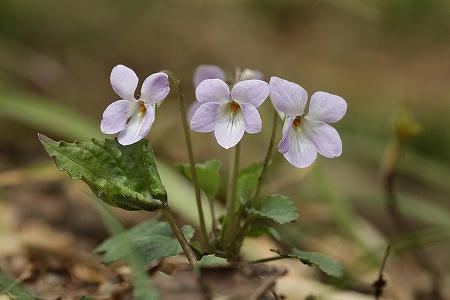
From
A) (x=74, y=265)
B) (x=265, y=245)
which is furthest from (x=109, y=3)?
(x=74, y=265)

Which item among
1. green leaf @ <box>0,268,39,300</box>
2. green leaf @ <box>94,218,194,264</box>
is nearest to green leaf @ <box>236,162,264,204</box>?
green leaf @ <box>94,218,194,264</box>

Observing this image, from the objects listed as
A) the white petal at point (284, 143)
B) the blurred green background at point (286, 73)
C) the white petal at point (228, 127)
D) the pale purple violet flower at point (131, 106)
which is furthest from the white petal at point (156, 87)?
the blurred green background at point (286, 73)

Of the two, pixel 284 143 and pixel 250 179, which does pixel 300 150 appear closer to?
pixel 284 143

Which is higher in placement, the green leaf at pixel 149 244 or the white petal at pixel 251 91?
the white petal at pixel 251 91

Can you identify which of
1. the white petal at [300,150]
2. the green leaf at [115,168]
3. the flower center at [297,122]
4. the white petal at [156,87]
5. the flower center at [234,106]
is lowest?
the green leaf at [115,168]

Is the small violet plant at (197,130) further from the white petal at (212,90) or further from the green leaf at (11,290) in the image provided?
the green leaf at (11,290)

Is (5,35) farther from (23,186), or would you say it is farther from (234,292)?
(234,292)
